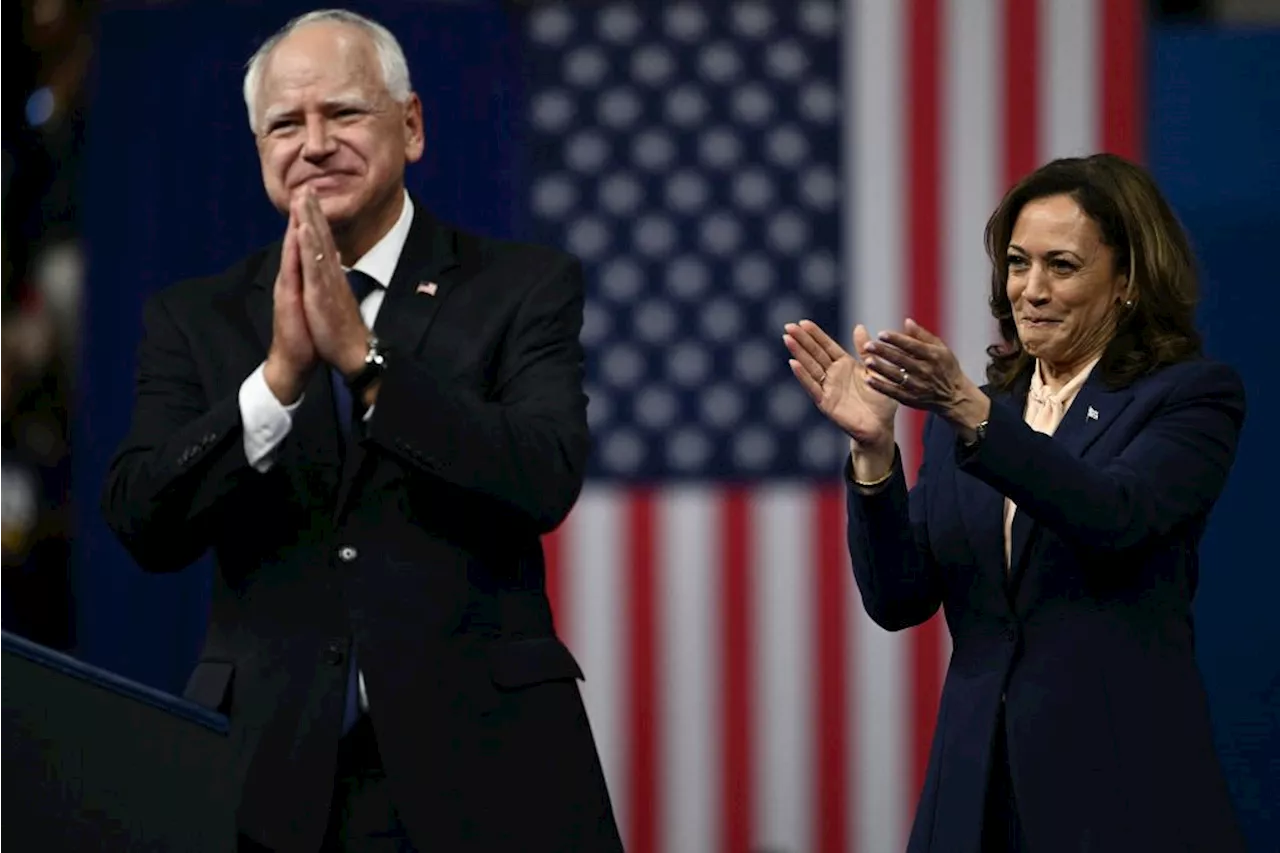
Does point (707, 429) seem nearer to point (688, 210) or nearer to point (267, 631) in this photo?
point (688, 210)

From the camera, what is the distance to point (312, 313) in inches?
82.1

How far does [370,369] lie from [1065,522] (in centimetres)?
75

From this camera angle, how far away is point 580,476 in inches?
88.0

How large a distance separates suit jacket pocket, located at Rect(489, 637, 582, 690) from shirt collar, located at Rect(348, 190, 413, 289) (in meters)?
0.46

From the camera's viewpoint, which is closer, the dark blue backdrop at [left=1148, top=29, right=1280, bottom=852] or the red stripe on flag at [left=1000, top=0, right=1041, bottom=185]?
the dark blue backdrop at [left=1148, top=29, right=1280, bottom=852]

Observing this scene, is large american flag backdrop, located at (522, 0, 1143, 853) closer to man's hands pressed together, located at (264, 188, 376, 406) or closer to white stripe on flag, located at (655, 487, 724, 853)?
white stripe on flag, located at (655, 487, 724, 853)

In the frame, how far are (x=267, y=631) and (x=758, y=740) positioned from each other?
261 cm

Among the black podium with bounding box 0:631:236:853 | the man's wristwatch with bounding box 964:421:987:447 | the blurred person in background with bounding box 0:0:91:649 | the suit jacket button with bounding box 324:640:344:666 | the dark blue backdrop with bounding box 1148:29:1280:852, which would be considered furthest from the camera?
the blurred person in background with bounding box 0:0:91:649

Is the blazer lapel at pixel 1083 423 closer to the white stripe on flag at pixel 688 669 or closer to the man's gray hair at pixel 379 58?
the man's gray hair at pixel 379 58

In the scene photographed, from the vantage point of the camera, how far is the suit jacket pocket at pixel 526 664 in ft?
7.14

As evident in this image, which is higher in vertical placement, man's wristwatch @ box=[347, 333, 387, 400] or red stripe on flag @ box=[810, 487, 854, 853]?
man's wristwatch @ box=[347, 333, 387, 400]

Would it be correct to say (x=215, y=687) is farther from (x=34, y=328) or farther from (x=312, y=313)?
(x=34, y=328)

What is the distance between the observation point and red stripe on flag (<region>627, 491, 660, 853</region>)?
15.2 feet

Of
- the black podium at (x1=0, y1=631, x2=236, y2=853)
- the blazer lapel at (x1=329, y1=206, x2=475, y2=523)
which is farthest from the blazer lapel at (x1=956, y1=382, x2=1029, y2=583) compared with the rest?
the black podium at (x1=0, y1=631, x2=236, y2=853)
